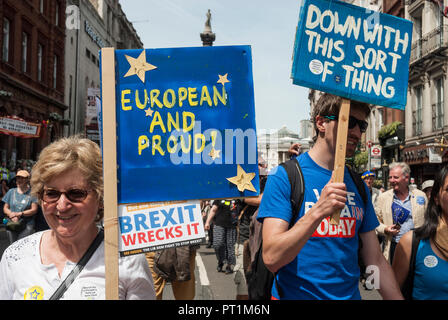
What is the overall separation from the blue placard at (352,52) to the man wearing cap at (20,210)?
6.41 meters

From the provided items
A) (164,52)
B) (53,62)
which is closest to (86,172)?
(164,52)

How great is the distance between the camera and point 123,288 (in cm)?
209

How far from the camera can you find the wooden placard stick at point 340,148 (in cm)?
209

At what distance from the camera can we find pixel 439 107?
74.0 ft

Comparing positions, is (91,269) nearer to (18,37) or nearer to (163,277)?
(163,277)

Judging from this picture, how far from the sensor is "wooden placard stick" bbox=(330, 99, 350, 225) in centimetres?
209

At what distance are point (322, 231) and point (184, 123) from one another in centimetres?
83

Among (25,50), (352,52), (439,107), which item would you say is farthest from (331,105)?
(25,50)

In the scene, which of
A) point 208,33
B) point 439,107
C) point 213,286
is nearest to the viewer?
point 213,286

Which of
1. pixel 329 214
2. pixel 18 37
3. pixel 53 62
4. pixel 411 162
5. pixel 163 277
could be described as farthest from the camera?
pixel 53 62

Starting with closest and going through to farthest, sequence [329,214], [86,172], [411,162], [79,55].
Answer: [329,214] < [86,172] < [411,162] < [79,55]

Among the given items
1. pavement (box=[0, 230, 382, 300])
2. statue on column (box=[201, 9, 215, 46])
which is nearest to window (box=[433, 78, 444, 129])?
statue on column (box=[201, 9, 215, 46])

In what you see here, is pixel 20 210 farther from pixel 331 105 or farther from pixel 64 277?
pixel 331 105

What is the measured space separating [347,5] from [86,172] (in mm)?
1447
